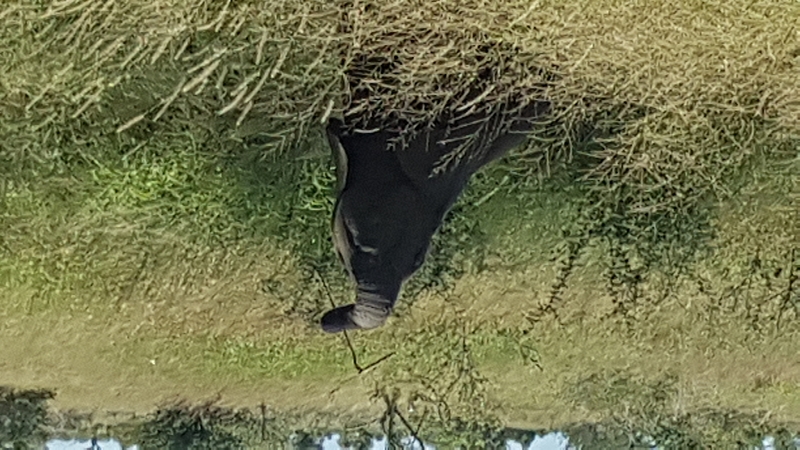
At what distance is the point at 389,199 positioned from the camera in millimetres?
954

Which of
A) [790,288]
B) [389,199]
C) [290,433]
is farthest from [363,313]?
[790,288]

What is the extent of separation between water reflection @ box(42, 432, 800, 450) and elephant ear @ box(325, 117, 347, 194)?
36 cm

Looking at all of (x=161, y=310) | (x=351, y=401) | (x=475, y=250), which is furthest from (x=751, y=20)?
(x=161, y=310)


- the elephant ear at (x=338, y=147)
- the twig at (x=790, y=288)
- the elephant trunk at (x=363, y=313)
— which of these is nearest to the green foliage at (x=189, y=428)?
the elephant trunk at (x=363, y=313)

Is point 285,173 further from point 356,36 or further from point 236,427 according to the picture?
point 236,427

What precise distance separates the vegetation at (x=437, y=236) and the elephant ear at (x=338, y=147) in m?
0.02

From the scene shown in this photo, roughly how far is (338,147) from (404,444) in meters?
0.42

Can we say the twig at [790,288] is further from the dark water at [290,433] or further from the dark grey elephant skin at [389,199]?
the dark grey elephant skin at [389,199]

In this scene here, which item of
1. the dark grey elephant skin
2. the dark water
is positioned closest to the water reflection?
the dark water

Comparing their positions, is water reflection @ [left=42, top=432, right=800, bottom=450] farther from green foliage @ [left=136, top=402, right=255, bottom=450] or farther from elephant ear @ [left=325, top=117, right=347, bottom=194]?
elephant ear @ [left=325, top=117, right=347, bottom=194]

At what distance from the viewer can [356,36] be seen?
95 cm

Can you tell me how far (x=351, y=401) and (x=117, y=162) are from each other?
1.39 ft

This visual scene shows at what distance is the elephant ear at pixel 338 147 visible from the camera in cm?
99

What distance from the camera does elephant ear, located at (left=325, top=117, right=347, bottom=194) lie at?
990mm
